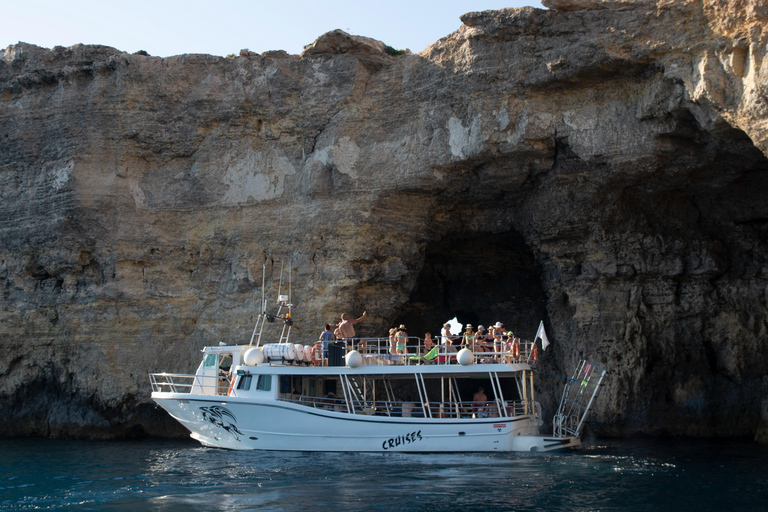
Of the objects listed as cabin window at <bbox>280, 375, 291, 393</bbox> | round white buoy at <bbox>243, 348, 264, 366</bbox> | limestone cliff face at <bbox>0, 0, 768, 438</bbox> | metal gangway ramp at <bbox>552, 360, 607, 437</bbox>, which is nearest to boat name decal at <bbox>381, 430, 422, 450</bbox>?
cabin window at <bbox>280, 375, 291, 393</bbox>

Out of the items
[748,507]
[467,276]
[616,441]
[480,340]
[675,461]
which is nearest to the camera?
[748,507]

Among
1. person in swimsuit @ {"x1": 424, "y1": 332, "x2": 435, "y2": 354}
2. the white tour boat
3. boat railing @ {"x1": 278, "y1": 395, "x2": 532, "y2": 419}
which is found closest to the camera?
the white tour boat

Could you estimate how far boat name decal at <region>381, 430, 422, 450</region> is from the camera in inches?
617

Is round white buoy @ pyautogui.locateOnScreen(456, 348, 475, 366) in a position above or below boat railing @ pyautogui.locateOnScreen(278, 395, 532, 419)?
above

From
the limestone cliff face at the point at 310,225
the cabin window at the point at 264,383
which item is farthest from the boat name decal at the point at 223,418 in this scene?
the limestone cliff face at the point at 310,225

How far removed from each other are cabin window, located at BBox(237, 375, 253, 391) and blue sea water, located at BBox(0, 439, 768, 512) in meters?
1.46

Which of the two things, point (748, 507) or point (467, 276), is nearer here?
point (748, 507)

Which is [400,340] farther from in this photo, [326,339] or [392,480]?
[392,480]

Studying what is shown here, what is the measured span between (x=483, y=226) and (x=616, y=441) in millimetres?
7013

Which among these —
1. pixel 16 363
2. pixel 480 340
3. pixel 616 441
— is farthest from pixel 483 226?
pixel 16 363

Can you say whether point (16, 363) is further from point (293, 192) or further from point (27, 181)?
point (293, 192)

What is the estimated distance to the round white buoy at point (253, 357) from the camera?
16859 mm

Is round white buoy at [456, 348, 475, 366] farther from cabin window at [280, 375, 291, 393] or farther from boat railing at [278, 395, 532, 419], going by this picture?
cabin window at [280, 375, 291, 393]

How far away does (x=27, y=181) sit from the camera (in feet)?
71.3
